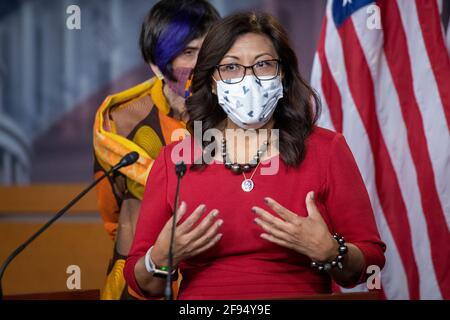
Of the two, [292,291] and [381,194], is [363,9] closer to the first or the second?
[381,194]

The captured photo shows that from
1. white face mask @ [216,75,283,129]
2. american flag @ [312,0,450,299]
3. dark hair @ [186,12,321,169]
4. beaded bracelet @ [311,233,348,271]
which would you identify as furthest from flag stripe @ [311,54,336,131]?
beaded bracelet @ [311,233,348,271]

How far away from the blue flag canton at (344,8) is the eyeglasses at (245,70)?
4.22 feet

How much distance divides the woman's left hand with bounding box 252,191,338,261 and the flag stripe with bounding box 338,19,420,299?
57.9 inches

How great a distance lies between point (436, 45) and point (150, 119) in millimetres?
1317

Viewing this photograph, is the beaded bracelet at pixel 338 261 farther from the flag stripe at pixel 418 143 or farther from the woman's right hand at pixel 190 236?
the flag stripe at pixel 418 143

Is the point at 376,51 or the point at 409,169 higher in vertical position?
the point at 376,51

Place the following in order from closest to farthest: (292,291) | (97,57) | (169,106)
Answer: (292,291) < (169,106) < (97,57)

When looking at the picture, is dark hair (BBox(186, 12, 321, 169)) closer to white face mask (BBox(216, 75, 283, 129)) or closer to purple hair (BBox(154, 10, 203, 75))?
white face mask (BBox(216, 75, 283, 129))

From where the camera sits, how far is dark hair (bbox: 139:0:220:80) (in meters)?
3.54

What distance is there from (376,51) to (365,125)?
1.09ft

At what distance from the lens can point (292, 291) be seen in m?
2.64

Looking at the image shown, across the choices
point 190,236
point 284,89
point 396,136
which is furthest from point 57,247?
point 190,236

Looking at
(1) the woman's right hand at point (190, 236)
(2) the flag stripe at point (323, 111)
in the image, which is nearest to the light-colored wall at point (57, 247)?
(2) the flag stripe at point (323, 111)

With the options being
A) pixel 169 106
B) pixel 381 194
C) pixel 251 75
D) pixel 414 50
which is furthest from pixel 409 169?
pixel 251 75
